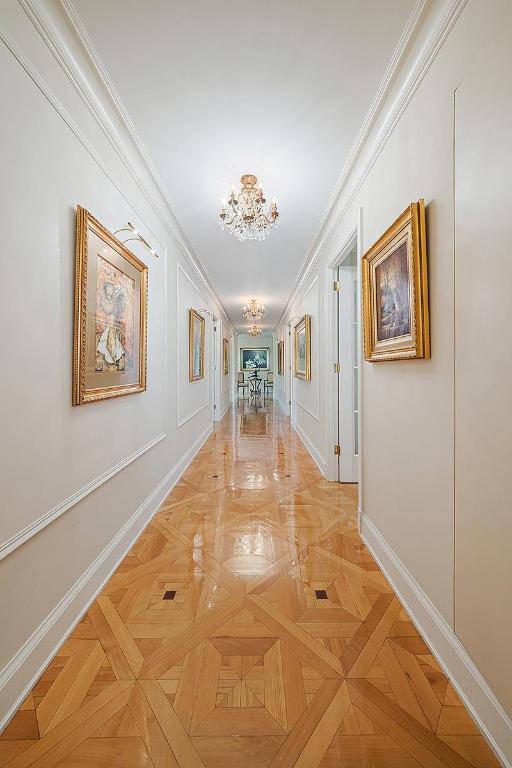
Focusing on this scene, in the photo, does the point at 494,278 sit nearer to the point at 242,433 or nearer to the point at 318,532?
the point at 318,532

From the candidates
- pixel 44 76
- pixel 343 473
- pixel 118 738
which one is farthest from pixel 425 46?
pixel 343 473

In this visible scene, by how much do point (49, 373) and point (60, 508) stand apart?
63cm

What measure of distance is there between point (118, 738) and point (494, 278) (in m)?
1.98

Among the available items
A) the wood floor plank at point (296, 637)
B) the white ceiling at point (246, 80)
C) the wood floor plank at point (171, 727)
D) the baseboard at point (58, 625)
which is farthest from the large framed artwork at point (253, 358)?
the wood floor plank at point (171, 727)

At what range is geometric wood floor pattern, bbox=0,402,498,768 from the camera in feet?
3.61

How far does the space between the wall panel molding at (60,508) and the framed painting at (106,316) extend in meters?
0.47

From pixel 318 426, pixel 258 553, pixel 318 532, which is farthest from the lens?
pixel 318 426

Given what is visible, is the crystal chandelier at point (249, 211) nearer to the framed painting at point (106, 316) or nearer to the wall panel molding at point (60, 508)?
the framed painting at point (106, 316)

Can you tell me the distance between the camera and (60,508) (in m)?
1.55

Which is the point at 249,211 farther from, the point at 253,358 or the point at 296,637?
the point at 253,358

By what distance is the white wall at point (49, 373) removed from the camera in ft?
4.09

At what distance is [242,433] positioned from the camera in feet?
22.2

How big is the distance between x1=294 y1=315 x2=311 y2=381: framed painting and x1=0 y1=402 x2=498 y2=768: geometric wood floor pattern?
2.93 metres

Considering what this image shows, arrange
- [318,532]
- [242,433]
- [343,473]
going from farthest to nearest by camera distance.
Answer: [242,433] → [343,473] → [318,532]
